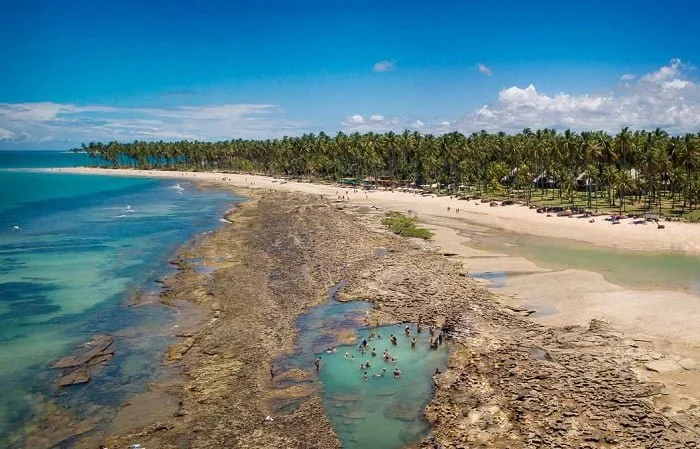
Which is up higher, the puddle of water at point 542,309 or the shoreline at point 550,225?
the shoreline at point 550,225

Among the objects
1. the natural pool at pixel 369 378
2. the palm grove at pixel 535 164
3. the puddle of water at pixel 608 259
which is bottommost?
the natural pool at pixel 369 378

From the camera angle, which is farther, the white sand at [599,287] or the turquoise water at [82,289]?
the white sand at [599,287]

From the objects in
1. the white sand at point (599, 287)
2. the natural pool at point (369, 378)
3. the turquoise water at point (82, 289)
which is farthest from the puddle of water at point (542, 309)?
the turquoise water at point (82, 289)

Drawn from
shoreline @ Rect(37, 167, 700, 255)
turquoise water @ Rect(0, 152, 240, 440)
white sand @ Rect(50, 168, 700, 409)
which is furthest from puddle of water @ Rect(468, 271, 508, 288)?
turquoise water @ Rect(0, 152, 240, 440)

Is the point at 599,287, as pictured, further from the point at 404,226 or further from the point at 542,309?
the point at 404,226

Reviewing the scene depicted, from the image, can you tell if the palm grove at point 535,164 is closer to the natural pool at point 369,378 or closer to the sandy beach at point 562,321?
the sandy beach at point 562,321

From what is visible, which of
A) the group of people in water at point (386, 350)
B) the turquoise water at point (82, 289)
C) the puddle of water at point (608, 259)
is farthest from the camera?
the puddle of water at point (608, 259)
